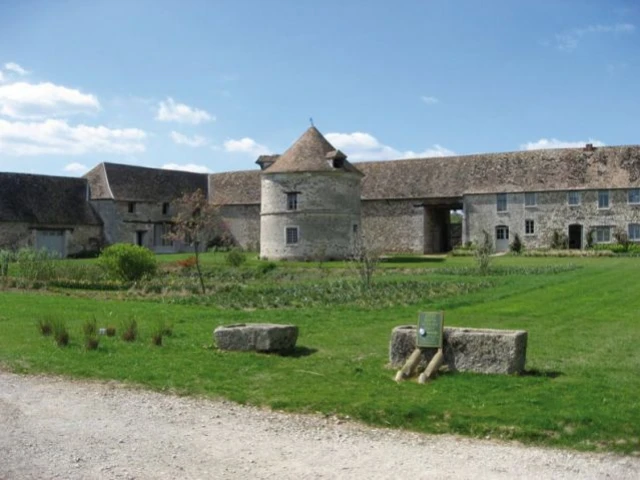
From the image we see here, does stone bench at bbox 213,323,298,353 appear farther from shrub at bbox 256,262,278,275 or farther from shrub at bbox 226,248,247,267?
shrub at bbox 226,248,247,267

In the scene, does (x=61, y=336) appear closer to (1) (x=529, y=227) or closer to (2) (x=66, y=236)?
(2) (x=66, y=236)

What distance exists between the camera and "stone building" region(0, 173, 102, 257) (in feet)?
146

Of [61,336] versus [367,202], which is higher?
[367,202]

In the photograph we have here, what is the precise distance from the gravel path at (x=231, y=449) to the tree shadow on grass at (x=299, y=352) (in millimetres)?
2716

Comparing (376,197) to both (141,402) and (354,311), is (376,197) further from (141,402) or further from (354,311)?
(141,402)

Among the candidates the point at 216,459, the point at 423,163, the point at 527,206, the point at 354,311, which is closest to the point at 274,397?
the point at 216,459

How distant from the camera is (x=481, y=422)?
7301 mm

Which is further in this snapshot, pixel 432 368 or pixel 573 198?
pixel 573 198

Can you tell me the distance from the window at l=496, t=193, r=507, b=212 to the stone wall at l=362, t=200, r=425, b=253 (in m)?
4.85

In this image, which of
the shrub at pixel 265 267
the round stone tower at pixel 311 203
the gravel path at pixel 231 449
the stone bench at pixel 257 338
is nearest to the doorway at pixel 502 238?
the round stone tower at pixel 311 203

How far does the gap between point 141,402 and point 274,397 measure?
4.99 feet

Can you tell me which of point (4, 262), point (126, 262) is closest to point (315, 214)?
point (126, 262)

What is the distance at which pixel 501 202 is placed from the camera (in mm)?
45938

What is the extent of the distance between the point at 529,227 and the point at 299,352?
122 ft
